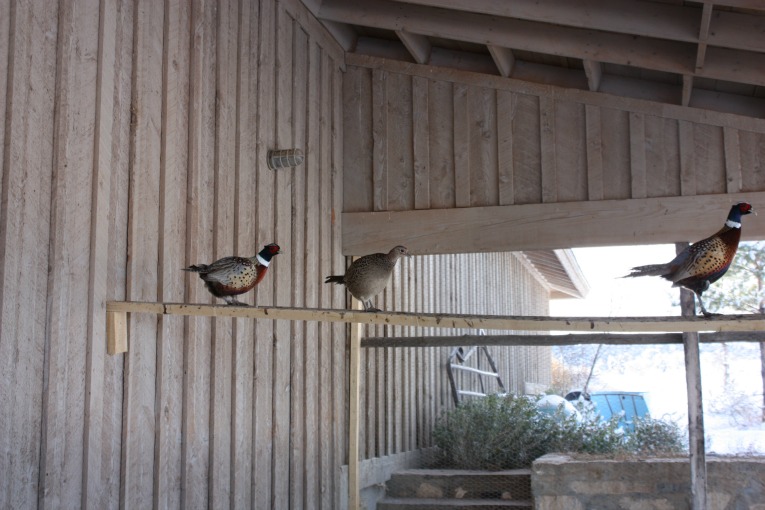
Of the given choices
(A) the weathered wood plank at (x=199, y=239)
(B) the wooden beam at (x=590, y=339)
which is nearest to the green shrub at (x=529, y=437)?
(B) the wooden beam at (x=590, y=339)

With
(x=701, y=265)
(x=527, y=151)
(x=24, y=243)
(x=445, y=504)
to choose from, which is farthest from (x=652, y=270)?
(x=445, y=504)

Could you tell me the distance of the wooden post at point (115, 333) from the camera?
137 inches

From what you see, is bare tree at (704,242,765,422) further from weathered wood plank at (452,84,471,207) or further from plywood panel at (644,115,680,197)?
weathered wood plank at (452,84,471,207)

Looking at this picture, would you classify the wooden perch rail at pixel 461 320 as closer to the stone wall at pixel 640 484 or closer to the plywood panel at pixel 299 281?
the plywood panel at pixel 299 281

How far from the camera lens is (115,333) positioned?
3.48 meters

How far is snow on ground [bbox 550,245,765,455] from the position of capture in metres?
13.9

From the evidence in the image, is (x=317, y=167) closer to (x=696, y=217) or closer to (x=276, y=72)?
(x=276, y=72)

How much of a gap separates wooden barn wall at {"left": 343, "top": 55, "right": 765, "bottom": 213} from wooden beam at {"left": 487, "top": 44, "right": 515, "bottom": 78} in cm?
10

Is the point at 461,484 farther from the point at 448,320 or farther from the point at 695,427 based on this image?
the point at 448,320

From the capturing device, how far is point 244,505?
180 inches

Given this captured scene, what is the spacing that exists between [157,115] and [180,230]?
1.98 ft

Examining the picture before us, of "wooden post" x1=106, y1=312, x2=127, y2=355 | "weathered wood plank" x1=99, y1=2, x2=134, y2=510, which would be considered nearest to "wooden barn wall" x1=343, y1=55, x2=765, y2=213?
"weathered wood plank" x1=99, y1=2, x2=134, y2=510

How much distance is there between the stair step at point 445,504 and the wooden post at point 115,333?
3.74 m

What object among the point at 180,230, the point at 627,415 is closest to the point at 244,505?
the point at 180,230
